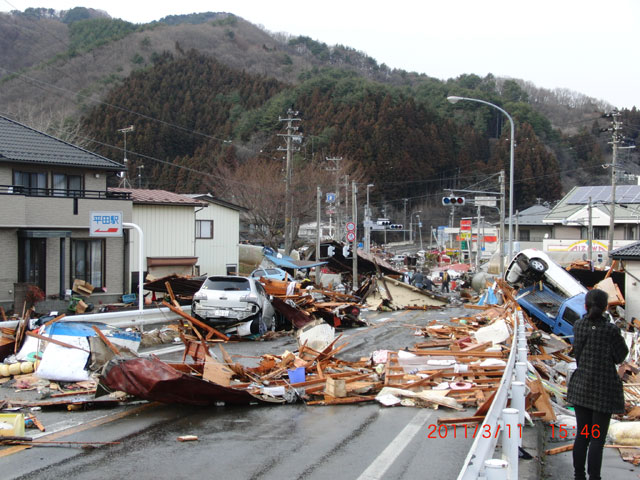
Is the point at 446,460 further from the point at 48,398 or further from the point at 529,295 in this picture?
the point at 529,295

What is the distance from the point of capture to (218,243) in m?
36.6

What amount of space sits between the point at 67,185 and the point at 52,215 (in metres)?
2.36

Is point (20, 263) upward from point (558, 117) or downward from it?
downward

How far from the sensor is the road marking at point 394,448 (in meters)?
5.99

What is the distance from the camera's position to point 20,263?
24.1 meters

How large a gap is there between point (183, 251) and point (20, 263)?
9.76m

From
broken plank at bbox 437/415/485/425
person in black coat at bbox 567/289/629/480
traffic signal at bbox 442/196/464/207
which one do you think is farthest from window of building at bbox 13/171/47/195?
person in black coat at bbox 567/289/629/480

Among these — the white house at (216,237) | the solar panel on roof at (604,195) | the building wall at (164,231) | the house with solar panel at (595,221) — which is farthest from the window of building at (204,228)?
the solar panel on roof at (604,195)

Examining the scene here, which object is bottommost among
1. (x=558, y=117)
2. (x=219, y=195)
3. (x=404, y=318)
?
(x=404, y=318)

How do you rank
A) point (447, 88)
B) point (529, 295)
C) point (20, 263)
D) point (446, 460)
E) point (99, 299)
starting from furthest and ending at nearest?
1. point (447, 88)
2. point (99, 299)
3. point (20, 263)
4. point (529, 295)
5. point (446, 460)

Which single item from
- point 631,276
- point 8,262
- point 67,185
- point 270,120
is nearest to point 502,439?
point 631,276

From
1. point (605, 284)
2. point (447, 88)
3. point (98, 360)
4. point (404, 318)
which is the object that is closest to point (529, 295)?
point (605, 284)

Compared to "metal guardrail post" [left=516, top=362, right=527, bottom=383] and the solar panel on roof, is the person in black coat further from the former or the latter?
the solar panel on roof

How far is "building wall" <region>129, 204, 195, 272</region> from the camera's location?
30797 millimetres
